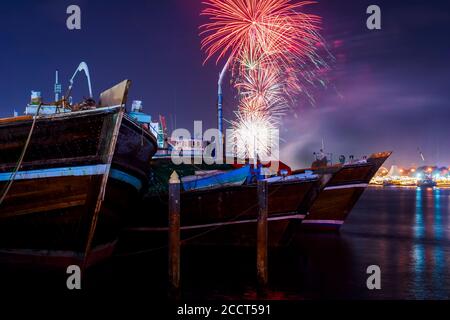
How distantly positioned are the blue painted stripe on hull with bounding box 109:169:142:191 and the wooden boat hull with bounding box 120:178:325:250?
3.16 m

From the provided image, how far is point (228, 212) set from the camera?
17594 mm

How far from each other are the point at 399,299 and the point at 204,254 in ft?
23.8

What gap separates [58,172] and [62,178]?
17 cm

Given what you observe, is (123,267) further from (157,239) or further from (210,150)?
(210,150)

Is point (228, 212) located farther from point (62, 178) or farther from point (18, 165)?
point (18, 165)

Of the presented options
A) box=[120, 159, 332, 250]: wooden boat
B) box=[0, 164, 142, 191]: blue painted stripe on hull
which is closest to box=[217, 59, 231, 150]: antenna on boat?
box=[120, 159, 332, 250]: wooden boat

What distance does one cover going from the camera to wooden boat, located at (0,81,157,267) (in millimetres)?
11758

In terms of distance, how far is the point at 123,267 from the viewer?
15625 mm

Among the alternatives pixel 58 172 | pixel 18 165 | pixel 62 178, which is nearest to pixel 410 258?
pixel 62 178

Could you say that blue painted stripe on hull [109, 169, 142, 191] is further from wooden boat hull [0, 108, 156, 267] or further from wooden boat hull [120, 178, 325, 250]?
wooden boat hull [120, 178, 325, 250]

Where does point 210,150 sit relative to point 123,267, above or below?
above
